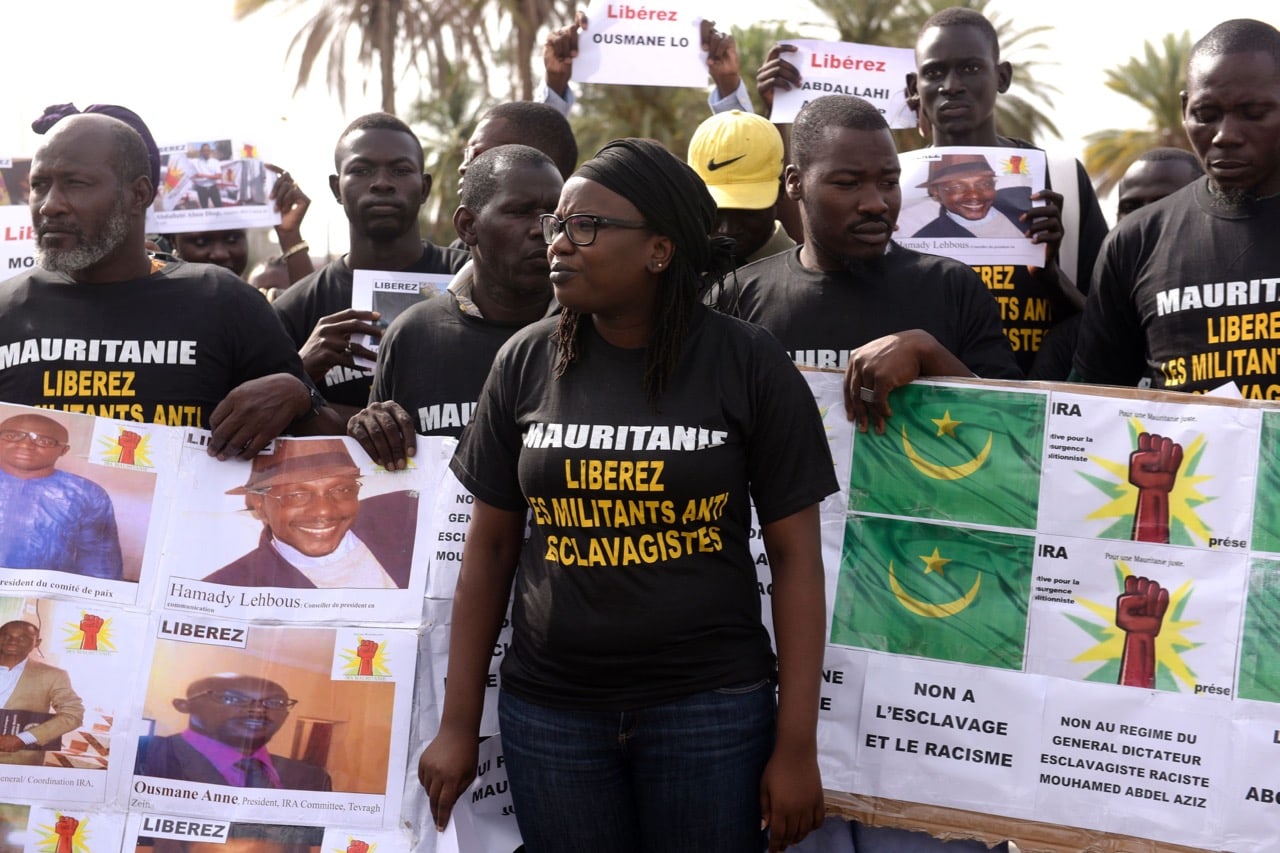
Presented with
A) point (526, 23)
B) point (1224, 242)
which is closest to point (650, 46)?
point (1224, 242)

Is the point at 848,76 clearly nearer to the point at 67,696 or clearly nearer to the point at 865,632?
the point at 865,632

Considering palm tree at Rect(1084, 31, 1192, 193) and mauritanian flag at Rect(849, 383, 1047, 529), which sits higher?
palm tree at Rect(1084, 31, 1192, 193)

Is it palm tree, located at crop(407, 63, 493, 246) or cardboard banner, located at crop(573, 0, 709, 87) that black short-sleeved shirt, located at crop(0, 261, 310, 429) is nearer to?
cardboard banner, located at crop(573, 0, 709, 87)

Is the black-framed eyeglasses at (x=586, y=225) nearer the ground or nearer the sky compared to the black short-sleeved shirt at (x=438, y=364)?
nearer the sky

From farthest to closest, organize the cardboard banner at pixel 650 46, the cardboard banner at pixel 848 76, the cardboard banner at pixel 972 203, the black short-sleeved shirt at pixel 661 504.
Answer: the cardboard banner at pixel 650 46
the cardboard banner at pixel 848 76
the cardboard banner at pixel 972 203
the black short-sleeved shirt at pixel 661 504

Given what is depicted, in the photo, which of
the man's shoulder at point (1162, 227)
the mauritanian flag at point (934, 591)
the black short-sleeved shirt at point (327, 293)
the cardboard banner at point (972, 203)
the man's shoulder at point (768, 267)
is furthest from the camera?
the black short-sleeved shirt at point (327, 293)

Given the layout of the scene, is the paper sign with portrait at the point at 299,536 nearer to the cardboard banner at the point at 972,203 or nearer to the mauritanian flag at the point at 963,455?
the mauritanian flag at the point at 963,455

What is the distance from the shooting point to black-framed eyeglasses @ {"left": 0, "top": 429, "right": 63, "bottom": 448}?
3672 millimetres

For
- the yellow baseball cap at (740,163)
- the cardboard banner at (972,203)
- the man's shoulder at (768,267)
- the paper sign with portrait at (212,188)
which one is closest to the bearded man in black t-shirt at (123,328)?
the man's shoulder at (768,267)

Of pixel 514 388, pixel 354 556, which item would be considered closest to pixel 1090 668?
pixel 514 388

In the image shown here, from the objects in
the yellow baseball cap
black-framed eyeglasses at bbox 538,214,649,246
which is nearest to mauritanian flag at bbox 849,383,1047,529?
black-framed eyeglasses at bbox 538,214,649,246

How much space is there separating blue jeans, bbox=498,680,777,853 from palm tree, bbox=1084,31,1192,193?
74.8ft

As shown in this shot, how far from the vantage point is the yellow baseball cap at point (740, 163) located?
4.86m

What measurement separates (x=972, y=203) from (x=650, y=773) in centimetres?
252
